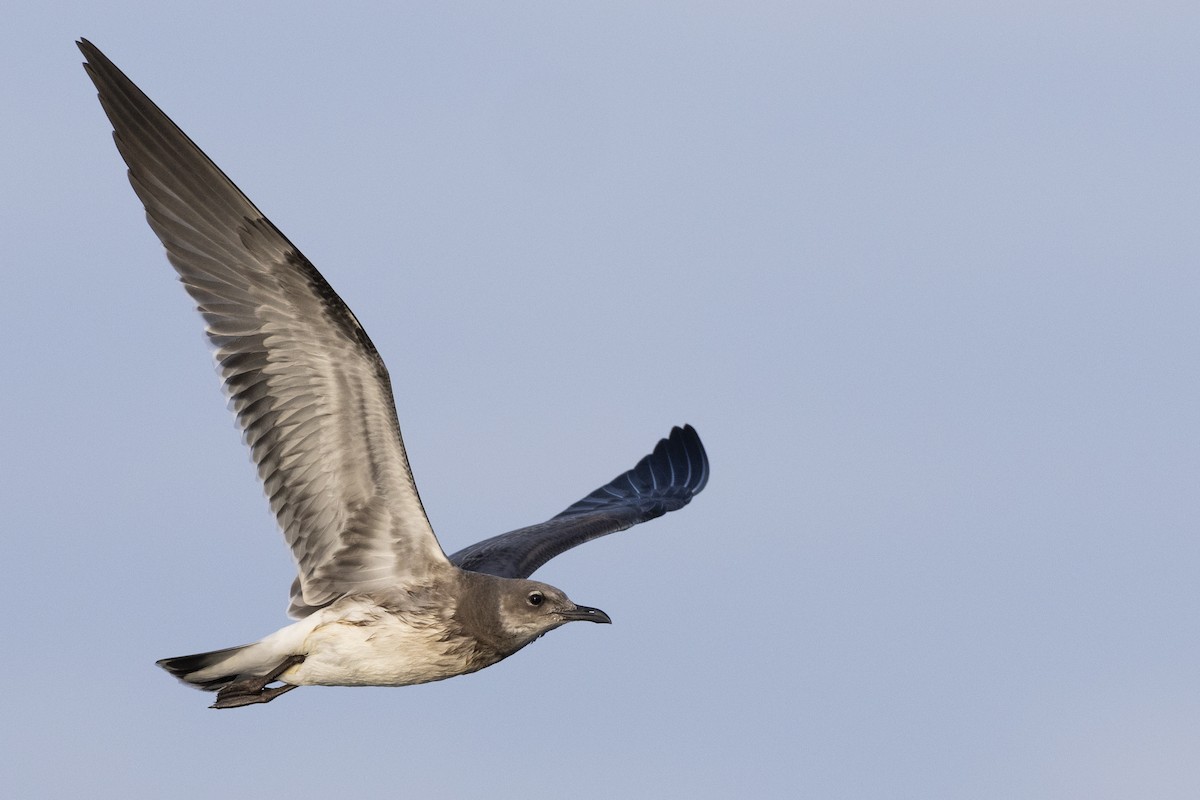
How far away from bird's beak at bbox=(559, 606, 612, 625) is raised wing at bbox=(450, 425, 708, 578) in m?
1.70

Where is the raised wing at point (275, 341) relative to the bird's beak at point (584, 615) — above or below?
above

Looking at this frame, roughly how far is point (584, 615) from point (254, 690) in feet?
8.63

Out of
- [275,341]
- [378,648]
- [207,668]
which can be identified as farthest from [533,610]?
[275,341]

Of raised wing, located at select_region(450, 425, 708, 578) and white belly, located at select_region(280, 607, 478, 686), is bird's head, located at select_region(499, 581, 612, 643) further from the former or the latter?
raised wing, located at select_region(450, 425, 708, 578)

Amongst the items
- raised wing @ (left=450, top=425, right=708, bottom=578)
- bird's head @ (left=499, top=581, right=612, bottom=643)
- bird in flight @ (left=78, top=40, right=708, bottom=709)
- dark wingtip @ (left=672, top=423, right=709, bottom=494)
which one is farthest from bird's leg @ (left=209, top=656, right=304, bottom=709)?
dark wingtip @ (left=672, top=423, right=709, bottom=494)

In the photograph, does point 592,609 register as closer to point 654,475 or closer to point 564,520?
point 564,520

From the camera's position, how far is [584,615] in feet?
52.2

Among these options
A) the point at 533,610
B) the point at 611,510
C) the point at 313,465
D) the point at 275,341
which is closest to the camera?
the point at 275,341

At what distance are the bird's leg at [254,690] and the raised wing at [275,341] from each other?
1.11m

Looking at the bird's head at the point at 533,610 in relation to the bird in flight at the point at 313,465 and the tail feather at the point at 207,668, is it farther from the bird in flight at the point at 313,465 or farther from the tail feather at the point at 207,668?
the tail feather at the point at 207,668

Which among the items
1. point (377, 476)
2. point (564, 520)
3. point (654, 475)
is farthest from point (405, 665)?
point (654, 475)

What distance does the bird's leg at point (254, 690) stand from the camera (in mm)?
15289

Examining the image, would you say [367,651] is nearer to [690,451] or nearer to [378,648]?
[378,648]

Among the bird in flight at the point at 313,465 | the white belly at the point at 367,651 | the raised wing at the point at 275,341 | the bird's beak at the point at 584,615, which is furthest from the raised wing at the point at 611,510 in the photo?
the raised wing at the point at 275,341
